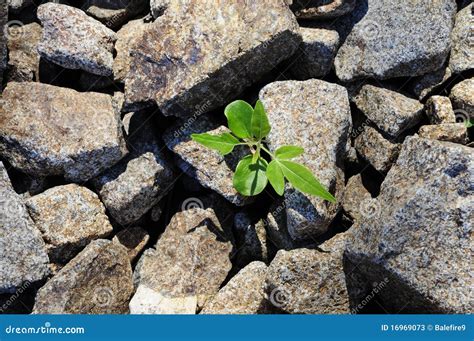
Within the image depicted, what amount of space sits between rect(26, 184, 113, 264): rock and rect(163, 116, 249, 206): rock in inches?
36.6

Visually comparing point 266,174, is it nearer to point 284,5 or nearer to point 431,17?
point 284,5

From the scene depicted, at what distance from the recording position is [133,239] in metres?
5.67

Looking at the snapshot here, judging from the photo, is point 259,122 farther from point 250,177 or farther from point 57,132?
point 57,132

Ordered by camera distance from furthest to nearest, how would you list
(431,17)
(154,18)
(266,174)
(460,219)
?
1. (154,18)
2. (431,17)
3. (266,174)
4. (460,219)

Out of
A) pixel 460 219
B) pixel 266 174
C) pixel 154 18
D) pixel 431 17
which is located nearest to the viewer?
pixel 460 219

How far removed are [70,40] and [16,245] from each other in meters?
1.87

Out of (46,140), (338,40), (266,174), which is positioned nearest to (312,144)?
(266,174)

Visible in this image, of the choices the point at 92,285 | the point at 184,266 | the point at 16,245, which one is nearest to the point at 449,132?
the point at 184,266

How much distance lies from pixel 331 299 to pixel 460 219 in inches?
50.0

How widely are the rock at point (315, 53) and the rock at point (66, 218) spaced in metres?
2.26

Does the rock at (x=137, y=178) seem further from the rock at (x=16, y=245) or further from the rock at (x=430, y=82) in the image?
the rock at (x=430, y=82)

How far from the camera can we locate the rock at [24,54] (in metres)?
5.57

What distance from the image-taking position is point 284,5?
5094 millimetres

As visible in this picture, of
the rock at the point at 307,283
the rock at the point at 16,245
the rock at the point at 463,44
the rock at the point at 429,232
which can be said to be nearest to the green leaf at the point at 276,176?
the rock at the point at 307,283
